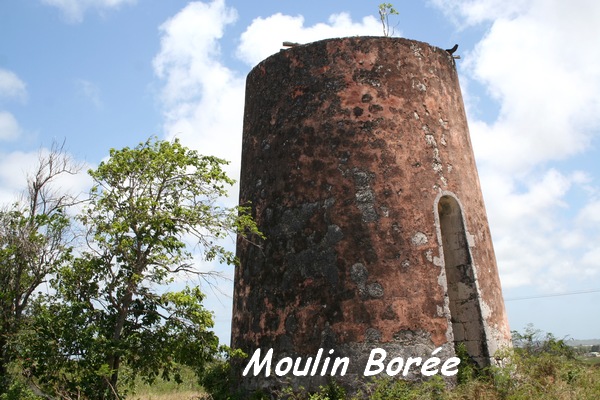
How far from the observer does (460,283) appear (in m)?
6.71

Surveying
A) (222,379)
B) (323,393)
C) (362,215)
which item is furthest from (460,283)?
(222,379)

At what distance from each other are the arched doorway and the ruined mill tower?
13 millimetres

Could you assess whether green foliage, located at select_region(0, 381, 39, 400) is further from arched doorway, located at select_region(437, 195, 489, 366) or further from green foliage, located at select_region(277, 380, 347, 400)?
arched doorway, located at select_region(437, 195, 489, 366)

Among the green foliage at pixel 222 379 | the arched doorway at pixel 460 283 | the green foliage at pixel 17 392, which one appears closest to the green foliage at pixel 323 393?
the green foliage at pixel 222 379

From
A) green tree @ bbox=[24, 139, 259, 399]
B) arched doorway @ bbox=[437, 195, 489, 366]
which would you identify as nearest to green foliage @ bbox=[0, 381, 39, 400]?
green tree @ bbox=[24, 139, 259, 399]

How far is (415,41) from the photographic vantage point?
23.8 ft

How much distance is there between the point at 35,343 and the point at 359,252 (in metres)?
3.63

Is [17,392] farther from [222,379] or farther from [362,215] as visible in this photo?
[362,215]

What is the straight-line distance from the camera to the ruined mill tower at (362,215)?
604cm

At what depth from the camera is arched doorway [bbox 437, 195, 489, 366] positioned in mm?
6488

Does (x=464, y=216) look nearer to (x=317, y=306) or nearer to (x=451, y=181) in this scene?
(x=451, y=181)

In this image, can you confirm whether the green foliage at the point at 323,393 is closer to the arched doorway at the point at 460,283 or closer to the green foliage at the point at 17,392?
the arched doorway at the point at 460,283

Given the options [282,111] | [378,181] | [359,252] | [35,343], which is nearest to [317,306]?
[359,252]

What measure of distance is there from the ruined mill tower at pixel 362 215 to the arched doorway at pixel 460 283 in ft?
0.04
